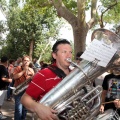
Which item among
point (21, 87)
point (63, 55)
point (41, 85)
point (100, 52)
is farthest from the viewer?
point (21, 87)

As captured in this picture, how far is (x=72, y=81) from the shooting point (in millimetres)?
2049

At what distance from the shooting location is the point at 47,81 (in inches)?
86.3

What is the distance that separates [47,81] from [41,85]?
6 cm

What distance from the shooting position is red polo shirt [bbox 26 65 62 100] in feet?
7.12

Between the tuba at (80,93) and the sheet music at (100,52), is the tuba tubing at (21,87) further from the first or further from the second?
the sheet music at (100,52)

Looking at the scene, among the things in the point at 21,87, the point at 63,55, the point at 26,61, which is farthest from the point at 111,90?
the point at 26,61

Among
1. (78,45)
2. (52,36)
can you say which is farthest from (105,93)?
(52,36)

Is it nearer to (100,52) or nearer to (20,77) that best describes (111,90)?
(100,52)

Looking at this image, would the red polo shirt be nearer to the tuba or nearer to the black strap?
the black strap

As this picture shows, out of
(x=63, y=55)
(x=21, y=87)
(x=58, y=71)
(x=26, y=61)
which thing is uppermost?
(x=63, y=55)

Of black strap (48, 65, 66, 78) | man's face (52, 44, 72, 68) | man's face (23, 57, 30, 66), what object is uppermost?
man's face (52, 44, 72, 68)

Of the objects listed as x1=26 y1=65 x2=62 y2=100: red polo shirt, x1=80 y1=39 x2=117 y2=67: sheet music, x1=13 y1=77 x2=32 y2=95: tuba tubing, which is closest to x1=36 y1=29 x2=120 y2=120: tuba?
x1=80 y1=39 x2=117 y2=67: sheet music

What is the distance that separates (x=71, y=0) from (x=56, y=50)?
30.5 feet

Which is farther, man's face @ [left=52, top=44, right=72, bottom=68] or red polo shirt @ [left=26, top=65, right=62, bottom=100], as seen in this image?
man's face @ [left=52, top=44, right=72, bottom=68]
